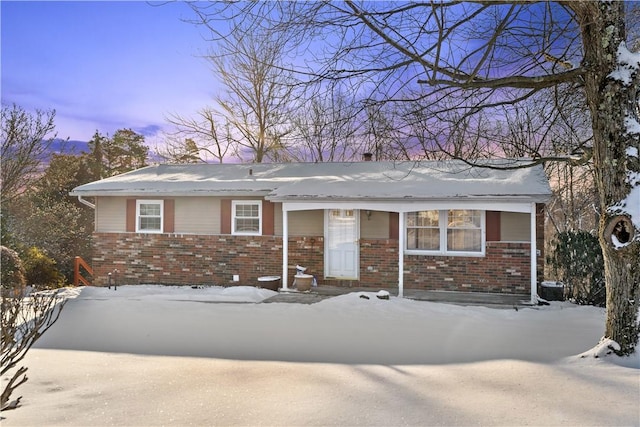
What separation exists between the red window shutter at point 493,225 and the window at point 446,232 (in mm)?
150

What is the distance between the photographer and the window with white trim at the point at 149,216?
540 inches

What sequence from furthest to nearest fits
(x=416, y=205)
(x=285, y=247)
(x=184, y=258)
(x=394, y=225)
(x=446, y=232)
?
(x=184, y=258)
(x=394, y=225)
(x=285, y=247)
(x=446, y=232)
(x=416, y=205)

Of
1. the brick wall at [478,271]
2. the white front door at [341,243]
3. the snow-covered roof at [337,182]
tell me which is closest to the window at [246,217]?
the snow-covered roof at [337,182]

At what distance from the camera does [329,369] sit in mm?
5270

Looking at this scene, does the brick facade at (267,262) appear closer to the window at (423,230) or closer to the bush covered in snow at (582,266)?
the window at (423,230)

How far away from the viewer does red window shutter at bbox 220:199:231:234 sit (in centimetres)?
1320

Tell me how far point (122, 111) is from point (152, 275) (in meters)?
5.43

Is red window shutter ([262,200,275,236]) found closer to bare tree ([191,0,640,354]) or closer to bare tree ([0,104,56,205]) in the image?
bare tree ([191,0,640,354])

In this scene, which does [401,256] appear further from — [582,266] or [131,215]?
[131,215]

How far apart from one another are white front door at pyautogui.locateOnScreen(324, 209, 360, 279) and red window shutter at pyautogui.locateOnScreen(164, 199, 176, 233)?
4.78 metres

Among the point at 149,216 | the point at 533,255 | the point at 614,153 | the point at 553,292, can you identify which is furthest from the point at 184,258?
the point at 614,153

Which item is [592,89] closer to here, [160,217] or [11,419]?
[11,419]

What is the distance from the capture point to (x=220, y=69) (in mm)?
22219

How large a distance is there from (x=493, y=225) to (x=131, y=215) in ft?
35.1
